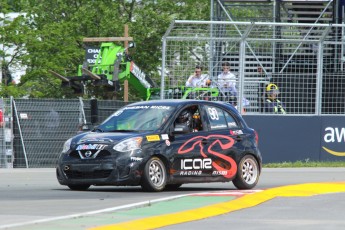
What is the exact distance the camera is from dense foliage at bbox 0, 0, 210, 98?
151ft

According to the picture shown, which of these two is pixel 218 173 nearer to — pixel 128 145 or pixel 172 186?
pixel 172 186

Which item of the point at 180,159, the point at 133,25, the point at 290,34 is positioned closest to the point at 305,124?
the point at 290,34

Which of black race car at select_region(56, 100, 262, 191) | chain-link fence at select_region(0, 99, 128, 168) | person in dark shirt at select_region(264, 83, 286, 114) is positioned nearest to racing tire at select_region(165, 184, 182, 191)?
black race car at select_region(56, 100, 262, 191)

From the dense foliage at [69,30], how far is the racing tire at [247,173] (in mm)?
27132

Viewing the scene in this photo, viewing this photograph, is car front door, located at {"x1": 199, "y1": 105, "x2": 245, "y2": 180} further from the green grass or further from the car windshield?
the green grass

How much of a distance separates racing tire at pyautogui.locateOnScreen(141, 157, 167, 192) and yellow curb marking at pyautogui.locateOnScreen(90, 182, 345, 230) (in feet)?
5.86

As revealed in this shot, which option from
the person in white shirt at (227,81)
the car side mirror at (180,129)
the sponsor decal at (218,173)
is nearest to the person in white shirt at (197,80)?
the person in white shirt at (227,81)

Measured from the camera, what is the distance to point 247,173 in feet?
60.1

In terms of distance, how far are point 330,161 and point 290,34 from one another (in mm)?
3575

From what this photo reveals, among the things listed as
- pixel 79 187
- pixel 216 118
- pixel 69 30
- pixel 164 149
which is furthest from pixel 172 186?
pixel 69 30

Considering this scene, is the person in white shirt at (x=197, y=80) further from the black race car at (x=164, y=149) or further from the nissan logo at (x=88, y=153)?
the nissan logo at (x=88, y=153)

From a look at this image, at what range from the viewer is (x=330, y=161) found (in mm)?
27953

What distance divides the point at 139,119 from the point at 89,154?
122 centimetres

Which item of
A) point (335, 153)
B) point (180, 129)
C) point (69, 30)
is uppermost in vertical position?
point (69, 30)
